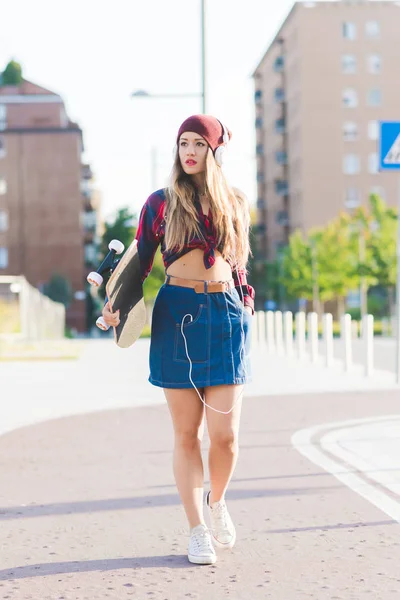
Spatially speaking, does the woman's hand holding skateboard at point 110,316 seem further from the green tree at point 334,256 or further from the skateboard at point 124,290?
the green tree at point 334,256

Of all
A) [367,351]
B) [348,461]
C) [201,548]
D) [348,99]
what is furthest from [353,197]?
[201,548]

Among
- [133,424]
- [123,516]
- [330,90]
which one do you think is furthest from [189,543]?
[330,90]

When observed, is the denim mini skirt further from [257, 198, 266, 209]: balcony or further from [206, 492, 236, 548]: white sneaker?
[257, 198, 266, 209]: balcony

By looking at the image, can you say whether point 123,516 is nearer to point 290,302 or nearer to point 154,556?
point 154,556

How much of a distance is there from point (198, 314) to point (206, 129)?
2.54 feet

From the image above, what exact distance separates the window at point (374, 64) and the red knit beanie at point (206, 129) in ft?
286

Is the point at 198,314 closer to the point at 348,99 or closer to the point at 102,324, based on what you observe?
the point at 102,324

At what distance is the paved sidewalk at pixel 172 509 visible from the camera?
4531 millimetres

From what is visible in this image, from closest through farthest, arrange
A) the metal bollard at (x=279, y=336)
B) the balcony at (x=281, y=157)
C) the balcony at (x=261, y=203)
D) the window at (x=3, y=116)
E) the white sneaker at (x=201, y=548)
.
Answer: the white sneaker at (x=201, y=548) < the metal bollard at (x=279, y=336) < the window at (x=3, y=116) < the balcony at (x=281, y=157) < the balcony at (x=261, y=203)

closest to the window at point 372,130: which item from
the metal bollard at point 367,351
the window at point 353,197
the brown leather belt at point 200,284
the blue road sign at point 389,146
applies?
the window at point 353,197

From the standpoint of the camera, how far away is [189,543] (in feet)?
16.2

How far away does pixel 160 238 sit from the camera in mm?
5062

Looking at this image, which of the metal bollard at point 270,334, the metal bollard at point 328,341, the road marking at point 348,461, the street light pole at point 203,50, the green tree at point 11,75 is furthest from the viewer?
the green tree at point 11,75

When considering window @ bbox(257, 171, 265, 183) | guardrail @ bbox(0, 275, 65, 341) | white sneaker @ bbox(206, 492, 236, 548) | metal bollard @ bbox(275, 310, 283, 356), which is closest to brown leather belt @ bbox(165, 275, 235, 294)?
white sneaker @ bbox(206, 492, 236, 548)
